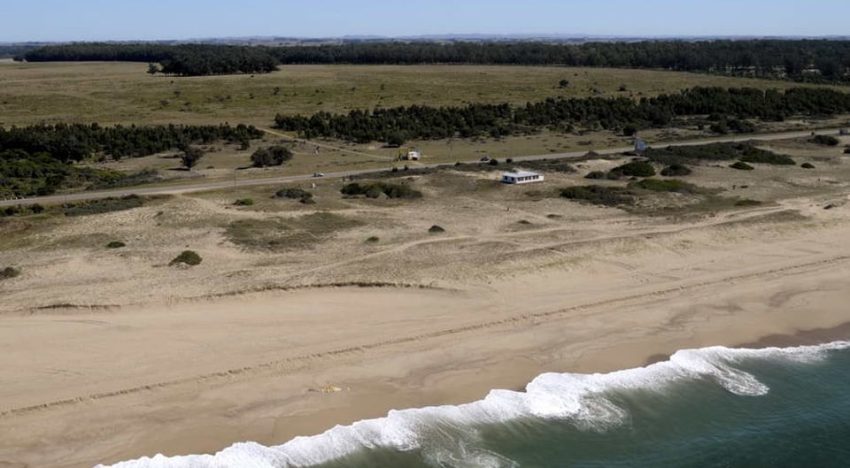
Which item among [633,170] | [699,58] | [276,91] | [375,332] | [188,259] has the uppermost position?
[699,58]

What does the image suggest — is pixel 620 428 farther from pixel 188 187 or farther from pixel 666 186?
pixel 188 187

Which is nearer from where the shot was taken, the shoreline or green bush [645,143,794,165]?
A: the shoreline

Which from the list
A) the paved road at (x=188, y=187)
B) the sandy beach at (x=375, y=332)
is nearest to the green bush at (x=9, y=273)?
the sandy beach at (x=375, y=332)

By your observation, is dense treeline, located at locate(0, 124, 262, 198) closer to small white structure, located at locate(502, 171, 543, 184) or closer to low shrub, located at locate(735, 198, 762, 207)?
small white structure, located at locate(502, 171, 543, 184)

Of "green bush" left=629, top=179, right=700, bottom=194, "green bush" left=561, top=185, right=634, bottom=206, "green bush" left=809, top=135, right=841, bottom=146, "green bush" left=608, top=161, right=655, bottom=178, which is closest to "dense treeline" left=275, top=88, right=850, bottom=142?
"green bush" left=809, top=135, right=841, bottom=146

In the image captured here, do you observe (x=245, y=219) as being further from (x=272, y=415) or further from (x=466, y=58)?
(x=466, y=58)

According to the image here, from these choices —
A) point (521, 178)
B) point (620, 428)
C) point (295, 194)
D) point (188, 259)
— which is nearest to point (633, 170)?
point (521, 178)

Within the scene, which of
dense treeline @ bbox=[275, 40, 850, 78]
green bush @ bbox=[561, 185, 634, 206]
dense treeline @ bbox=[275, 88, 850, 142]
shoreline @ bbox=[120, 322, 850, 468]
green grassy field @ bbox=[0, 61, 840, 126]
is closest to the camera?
shoreline @ bbox=[120, 322, 850, 468]
